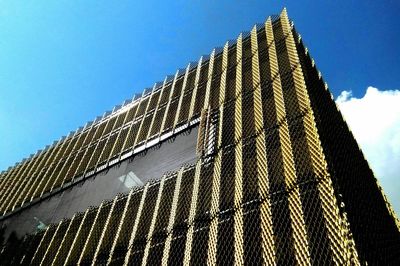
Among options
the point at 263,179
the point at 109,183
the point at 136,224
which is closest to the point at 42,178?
the point at 109,183

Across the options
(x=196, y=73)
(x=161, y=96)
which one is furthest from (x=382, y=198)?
(x=161, y=96)

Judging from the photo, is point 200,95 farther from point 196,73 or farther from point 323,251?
point 323,251

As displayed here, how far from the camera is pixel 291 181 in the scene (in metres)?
15.5

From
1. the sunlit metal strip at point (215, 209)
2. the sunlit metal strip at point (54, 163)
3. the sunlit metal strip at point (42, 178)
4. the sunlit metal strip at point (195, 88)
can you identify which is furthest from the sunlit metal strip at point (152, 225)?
the sunlit metal strip at point (42, 178)

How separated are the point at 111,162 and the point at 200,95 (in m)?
8.96

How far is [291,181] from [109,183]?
1752 centimetres

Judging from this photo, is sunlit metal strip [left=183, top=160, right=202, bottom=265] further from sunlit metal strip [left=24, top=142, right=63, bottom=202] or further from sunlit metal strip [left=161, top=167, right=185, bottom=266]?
sunlit metal strip [left=24, top=142, right=63, bottom=202]

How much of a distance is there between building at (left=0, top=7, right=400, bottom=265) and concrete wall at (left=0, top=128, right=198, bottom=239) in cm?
11

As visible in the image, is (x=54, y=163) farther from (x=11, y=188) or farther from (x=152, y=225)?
(x=152, y=225)

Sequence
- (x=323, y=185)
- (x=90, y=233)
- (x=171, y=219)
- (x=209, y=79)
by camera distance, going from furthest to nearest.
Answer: (x=209, y=79) < (x=90, y=233) < (x=171, y=219) < (x=323, y=185)

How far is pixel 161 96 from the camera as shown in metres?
32.0

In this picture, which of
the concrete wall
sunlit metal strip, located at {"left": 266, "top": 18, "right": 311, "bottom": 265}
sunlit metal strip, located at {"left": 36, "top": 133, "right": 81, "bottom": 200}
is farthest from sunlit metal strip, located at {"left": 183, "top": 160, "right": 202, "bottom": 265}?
sunlit metal strip, located at {"left": 36, "top": 133, "right": 81, "bottom": 200}

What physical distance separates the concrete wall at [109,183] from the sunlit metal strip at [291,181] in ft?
21.2

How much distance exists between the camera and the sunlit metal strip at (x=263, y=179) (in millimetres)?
13648
